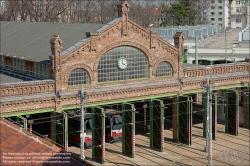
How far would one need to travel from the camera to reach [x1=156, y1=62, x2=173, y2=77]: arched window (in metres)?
44.5

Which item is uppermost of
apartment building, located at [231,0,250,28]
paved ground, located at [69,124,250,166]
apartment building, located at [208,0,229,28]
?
apartment building, located at [208,0,229,28]

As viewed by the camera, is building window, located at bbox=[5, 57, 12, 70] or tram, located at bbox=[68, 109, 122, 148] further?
building window, located at bbox=[5, 57, 12, 70]

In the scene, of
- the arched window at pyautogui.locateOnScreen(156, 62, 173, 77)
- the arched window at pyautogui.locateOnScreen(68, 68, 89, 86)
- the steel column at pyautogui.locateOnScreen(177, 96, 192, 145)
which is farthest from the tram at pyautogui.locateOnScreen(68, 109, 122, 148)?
the steel column at pyautogui.locateOnScreen(177, 96, 192, 145)

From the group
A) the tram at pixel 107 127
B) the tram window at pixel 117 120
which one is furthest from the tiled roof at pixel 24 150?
the tram window at pixel 117 120

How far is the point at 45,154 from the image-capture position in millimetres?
16844

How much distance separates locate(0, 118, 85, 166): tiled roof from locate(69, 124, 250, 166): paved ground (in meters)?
22.4

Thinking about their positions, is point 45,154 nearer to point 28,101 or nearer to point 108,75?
point 28,101

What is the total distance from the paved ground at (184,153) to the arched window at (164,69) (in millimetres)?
5995

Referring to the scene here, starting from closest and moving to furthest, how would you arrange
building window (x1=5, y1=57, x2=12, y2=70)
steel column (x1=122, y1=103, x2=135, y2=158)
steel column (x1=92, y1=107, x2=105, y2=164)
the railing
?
1. steel column (x1=92, y1=107, x2=105, y2=164)
2. steel column (x1=122, y1=103, x2=135, y2=158)
3. the railing
4. building window (x1=5, y1=57, x2=12, y2=70)

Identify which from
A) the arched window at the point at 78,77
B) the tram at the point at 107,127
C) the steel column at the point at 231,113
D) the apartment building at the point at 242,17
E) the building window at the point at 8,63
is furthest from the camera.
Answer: the apartment building at the point at 242,17

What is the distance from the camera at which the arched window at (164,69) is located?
44.5m

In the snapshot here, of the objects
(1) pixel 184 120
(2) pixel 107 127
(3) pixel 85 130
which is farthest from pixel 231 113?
(3) pixel 85 130

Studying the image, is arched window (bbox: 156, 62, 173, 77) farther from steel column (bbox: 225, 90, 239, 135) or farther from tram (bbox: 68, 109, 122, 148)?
steel column (bbox: 225, 90, 239, 135)

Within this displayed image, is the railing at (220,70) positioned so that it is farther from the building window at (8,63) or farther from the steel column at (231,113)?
the building window at (8,63)
